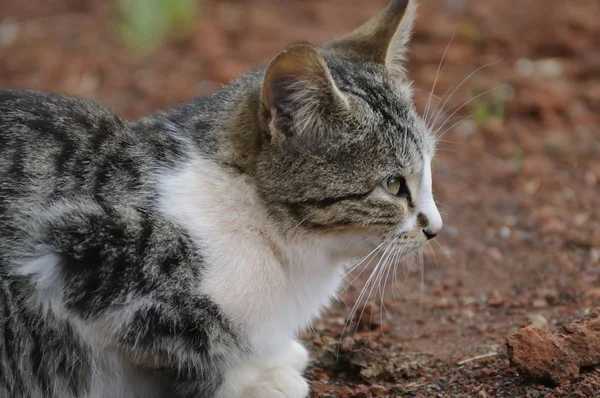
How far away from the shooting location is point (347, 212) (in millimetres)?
3359

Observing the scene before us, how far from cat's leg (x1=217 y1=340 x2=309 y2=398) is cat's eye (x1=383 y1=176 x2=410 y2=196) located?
31.9 inches

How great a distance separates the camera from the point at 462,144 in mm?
6395

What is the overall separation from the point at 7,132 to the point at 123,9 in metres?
4.57

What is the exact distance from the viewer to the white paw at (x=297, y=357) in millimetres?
3629

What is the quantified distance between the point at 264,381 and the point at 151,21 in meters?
4.78

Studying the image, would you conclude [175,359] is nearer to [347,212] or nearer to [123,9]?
[347,212]

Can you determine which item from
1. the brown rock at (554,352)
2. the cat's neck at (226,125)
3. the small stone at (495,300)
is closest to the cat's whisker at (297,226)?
the cat's neck at (226,125)

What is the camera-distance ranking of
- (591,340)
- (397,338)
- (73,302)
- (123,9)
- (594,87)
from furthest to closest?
(123,9) < (594,87) < (397,338) < (591,340) < (73,302)

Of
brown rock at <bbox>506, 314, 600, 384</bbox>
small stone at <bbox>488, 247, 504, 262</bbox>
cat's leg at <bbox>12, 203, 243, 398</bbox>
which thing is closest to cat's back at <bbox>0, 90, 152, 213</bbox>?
cat's leg at <bbox>12, 203, 243, 398</bbox>

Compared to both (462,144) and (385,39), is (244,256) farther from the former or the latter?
(462,144)

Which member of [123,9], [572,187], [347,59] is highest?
[123,9]

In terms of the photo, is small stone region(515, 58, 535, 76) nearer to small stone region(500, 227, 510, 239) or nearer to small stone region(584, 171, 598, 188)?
small stone region(584, 171, 598, 188)

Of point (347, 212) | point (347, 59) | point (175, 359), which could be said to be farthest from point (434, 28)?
point (175, 359)

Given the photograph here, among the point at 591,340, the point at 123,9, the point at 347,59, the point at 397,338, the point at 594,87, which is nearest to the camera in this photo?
the point at 591,340
